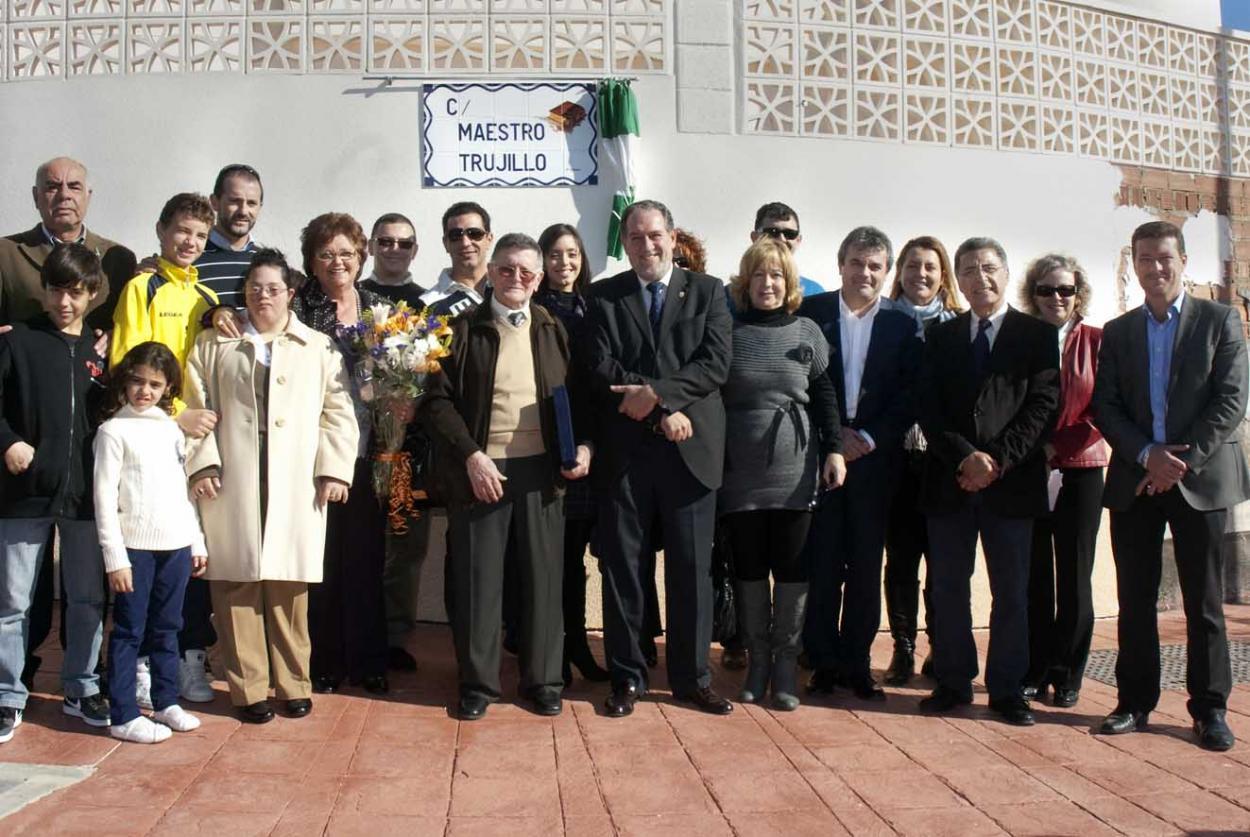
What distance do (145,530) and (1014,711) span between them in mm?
3325

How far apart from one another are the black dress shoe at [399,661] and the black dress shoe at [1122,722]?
288cm

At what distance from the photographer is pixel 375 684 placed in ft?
14.4

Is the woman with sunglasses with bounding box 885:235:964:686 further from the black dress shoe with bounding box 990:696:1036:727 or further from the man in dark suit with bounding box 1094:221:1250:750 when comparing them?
the man in dark suit with bounding box 1094:221:1250:750

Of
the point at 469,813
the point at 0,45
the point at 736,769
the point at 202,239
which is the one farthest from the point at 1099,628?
the point at 0,45

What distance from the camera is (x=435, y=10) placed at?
676 cm

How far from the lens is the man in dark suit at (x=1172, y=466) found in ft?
13.1

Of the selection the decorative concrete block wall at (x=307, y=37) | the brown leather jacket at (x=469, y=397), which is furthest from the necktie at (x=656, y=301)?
the decorative concrete block wall at (x=307, y=37)

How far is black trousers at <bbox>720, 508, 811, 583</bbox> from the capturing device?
433cm

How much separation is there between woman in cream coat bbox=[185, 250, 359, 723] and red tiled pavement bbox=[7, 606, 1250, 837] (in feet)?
0.84

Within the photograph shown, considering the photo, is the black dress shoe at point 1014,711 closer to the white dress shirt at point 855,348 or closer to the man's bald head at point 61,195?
the white dress shirt at point 855,348

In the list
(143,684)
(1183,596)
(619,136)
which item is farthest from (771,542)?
(619,136)

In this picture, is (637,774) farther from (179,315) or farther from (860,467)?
(179,315)

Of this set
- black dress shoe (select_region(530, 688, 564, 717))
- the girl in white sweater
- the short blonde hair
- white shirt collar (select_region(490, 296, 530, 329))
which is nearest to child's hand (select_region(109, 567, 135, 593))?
the girl in white sweater

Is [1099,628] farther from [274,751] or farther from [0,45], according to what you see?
[0,45]
